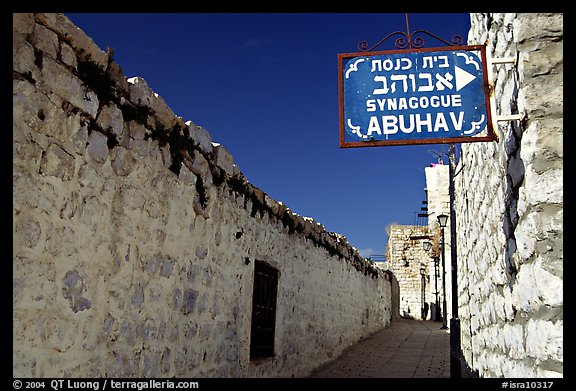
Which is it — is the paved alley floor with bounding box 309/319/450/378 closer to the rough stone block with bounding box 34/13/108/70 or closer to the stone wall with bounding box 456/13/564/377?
the stone wall with bounding box 456/13/564/377

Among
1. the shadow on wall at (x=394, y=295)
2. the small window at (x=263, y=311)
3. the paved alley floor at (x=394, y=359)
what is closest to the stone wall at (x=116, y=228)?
the small window at (x=263, y=311)

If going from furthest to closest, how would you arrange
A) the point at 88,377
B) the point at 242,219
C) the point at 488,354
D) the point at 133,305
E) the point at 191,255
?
1. the point at 242,219
2. the point at 191,255
3. the point at 488,354
4. the point at 133,305
5. the point at 88,377

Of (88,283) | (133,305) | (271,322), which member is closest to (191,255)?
(133,305)

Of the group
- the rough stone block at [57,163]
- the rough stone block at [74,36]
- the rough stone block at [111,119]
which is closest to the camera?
the rough stone block at [57,163]

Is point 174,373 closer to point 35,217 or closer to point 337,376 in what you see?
point 35,217

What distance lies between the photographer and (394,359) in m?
11.0

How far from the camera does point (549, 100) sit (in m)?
2.49

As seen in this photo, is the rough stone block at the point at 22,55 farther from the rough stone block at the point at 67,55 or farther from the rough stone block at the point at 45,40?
the rough stone block at the point at 67,55

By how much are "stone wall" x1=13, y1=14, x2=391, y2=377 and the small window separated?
18cm

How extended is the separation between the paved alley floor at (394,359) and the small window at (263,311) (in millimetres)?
2076

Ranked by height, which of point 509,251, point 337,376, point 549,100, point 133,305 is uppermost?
point 549,100

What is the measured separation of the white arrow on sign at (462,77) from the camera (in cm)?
303

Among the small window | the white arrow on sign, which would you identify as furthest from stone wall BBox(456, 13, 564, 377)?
the small window

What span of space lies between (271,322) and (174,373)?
2740 mm
